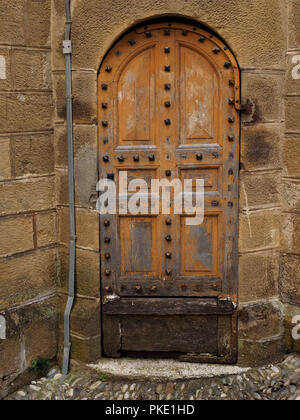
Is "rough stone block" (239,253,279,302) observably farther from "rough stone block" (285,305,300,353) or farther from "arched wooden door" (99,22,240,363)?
"rough stone block" (285,305,300,353)

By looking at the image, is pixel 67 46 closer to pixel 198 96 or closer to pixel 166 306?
pixel 198 96

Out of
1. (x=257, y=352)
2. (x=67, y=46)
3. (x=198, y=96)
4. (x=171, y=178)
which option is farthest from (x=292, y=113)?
(x=257, y=352)

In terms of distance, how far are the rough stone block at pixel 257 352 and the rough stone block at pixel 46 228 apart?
165 cm

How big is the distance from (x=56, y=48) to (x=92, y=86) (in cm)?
40

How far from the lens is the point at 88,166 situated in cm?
368

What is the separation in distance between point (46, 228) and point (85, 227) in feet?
1.02

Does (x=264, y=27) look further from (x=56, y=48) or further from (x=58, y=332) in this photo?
(x=58, y=332)

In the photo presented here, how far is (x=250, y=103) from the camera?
3527 mm

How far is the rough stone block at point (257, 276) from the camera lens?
371 cm

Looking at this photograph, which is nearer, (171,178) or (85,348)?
(171,178)

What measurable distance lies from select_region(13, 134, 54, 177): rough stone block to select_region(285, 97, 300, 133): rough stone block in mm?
1763

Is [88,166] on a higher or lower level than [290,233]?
higher

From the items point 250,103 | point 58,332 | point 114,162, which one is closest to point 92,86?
point 114,162

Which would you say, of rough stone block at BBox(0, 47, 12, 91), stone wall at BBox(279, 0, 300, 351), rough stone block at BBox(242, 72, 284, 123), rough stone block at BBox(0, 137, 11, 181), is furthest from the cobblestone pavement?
rough stone block at BBox(0, 47, 12, 91)
